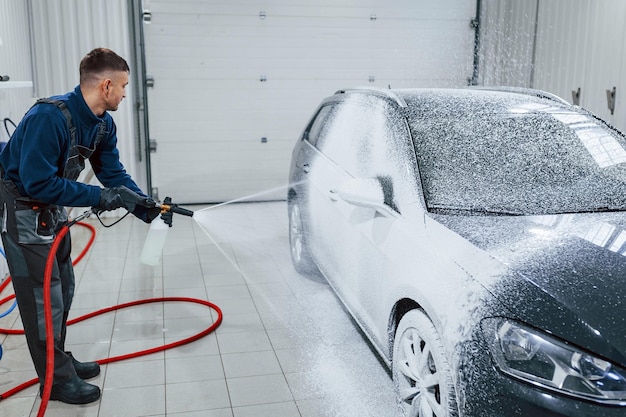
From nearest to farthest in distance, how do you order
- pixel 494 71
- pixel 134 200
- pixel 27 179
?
pixel 27 179 < pixel 134 200 < pixel 494 71

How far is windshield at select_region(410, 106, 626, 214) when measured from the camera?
2.84 metres

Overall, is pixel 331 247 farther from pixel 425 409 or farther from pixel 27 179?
pixel 27 179

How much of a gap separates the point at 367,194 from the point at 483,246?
2.68ft

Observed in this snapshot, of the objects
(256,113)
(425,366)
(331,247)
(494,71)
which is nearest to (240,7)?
(256,113)

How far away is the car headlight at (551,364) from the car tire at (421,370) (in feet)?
0.94

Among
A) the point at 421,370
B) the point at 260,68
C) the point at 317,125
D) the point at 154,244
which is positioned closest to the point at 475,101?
the point at 421,370

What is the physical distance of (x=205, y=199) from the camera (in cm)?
840

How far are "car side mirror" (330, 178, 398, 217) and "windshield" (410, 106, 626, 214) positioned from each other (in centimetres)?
23

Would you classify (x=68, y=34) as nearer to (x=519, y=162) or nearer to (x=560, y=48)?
(x=560, y=48)

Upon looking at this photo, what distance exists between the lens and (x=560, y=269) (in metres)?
2.21

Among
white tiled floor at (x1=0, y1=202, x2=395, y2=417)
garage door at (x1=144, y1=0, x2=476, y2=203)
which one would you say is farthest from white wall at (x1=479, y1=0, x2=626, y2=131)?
white tiled floor at (x1=0, y1=202, x2=395, y2=417)

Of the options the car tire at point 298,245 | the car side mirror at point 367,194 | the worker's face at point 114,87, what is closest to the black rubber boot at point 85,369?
the worker's face at point 114,87

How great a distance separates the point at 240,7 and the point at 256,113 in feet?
4.53

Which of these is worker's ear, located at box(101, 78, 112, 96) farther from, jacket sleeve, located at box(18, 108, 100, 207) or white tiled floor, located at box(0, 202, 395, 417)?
white tiled floor, located at box(0, 202, 395, 417)
